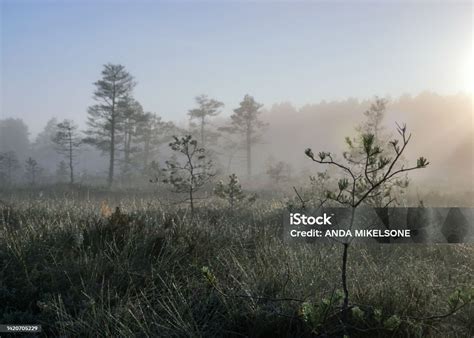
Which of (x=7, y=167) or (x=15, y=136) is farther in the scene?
(x=15, y=136)

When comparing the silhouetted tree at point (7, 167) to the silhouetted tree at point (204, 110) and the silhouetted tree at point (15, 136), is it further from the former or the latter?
the silhouetted tree at point (15, 136)

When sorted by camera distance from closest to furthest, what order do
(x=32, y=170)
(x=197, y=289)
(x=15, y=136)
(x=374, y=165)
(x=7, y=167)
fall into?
1. (x=197, y=289)
2. (x=374, y=165)
3. (x=32, y=170)
4. (x=7, y=167)
5. (x=15, y=136)

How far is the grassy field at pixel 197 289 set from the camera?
2.96 meters

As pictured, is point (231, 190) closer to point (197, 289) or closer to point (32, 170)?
point (197, 289)

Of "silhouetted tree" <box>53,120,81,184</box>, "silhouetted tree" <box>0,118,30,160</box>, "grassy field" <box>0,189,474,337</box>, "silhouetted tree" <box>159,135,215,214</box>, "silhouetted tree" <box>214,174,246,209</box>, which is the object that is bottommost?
"grassy field" <box>0,189,474,337</box>

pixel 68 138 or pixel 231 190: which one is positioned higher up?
pixel 68 138

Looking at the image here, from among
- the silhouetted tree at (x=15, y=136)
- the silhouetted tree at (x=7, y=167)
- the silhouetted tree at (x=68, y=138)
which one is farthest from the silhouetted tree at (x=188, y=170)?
the silhouetted tree at (x=15, y=136)

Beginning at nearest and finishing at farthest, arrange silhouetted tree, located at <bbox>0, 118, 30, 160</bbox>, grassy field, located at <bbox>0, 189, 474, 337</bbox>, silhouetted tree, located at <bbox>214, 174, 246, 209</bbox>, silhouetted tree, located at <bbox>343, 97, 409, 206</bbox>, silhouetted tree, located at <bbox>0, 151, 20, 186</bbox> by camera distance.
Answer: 1. silhouetted tree, located at <bbox>343, 97, 409, 206</bbox>
2. grassy field, located at <bbox>0, 189, 474, 337</bbox>
3. silhouetted tree, located at <bbox>214, 174, 246, 209</bbox>
4. silhouetted tree, located at <bbox>0, 151, 20, 186</bbox>
5. silhouetted tree, located at <bbox>0, 118, 30, 160</bbox>

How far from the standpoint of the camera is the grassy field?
9.70 ft

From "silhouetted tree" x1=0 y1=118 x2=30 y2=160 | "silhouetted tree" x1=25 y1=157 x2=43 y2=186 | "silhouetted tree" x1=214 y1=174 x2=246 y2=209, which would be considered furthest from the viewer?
"silhouetted tree" x1=0 y1=118 x2=30 y2=160

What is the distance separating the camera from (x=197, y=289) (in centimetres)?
350

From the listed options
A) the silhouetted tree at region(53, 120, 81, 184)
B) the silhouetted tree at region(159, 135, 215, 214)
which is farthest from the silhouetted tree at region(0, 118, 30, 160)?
the silhouetted tree at region(159, 135, 215, 214)

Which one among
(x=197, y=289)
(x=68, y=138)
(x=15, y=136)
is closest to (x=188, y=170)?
(x=197, y=289)

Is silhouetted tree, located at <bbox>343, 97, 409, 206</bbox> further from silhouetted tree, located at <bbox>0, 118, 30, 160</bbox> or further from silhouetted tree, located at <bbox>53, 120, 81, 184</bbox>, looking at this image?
silhouetted tree, located at <bbox>0, 118, 30, 160</bbox>
